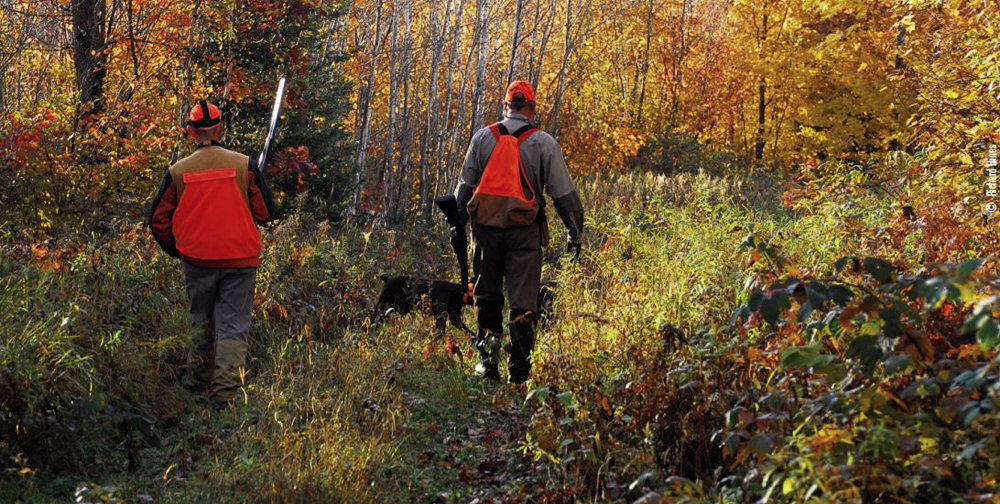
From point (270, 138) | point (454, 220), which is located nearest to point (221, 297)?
point (270, 138)

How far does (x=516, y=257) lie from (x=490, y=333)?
0.61 metres

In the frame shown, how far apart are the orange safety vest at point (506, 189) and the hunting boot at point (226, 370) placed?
78.3 inches

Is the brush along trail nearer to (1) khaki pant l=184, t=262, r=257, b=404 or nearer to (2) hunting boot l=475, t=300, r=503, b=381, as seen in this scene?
(2) hunting boot l=475, t=300, r=503, b=381

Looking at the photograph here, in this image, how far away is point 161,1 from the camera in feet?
35.9

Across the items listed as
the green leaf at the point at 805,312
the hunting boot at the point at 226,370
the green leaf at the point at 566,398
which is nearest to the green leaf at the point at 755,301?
the green leaf at the point at 805,312

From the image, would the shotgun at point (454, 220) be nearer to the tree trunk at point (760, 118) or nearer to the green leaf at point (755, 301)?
the green leaf at point (755, 301)

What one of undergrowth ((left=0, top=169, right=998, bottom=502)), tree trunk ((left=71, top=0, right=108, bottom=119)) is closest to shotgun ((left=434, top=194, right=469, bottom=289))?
undergrowth ((left=0, top=169, right=998, bottom=502))

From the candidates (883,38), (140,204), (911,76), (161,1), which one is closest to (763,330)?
(911,76)

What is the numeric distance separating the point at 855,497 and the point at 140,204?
8129 mm

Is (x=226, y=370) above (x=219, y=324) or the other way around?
the other way around

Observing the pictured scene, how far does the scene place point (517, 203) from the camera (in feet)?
20.7

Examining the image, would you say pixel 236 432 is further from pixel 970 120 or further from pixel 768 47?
pixel 768 47

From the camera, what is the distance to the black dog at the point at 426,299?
779 cm

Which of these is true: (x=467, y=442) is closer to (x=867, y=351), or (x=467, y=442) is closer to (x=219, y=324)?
(x=219, y=324)
